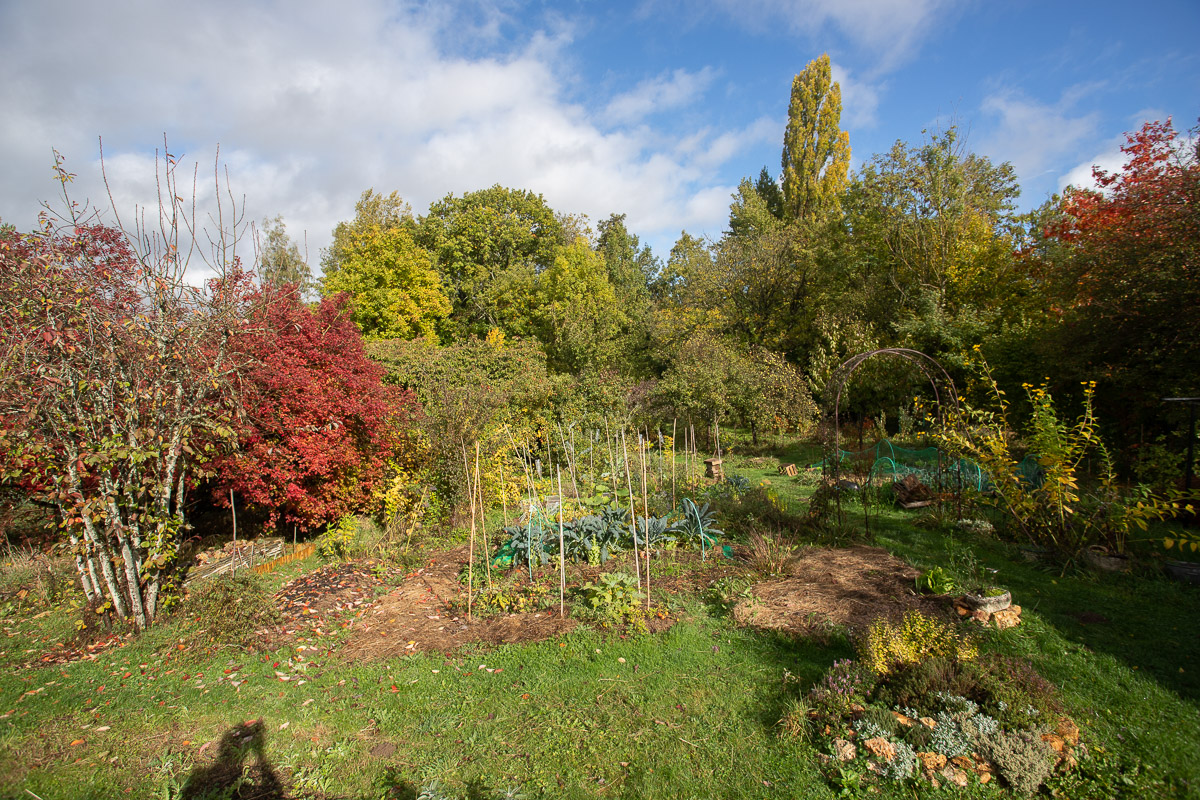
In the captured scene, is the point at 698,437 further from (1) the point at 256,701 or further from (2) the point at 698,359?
(1) the point at 256,701

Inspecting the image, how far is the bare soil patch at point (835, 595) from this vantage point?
4.67 metres

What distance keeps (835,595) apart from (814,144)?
26.2 metres

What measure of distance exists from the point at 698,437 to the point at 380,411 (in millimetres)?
10045

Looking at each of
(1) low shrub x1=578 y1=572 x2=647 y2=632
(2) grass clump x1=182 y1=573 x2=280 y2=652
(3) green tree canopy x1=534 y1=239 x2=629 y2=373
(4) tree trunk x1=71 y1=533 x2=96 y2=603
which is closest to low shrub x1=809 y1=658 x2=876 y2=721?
(1) low shrub x1=578 y1=572 x2=647 y2=632

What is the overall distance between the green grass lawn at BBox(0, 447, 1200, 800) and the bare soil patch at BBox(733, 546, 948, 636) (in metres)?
0.24

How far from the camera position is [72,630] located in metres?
4.98

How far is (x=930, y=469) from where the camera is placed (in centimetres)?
960

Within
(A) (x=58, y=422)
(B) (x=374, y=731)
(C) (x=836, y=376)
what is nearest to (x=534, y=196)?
(C) (x=836, y=376)

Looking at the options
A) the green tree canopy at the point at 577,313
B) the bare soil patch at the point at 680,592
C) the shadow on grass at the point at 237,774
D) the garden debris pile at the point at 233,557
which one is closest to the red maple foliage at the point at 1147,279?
the bare soil patch at the point at 680,592

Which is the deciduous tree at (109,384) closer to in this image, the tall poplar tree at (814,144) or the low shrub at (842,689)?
the low shrub at (842,689)

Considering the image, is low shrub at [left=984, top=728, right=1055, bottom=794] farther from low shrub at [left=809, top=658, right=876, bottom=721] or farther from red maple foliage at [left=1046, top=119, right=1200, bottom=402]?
red maple foliage at [left=1046, top=119, right=1200, bottom=402]

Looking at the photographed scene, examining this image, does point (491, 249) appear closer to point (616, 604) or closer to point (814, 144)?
point (814, 144)

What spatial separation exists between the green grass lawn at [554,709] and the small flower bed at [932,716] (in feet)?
0.37

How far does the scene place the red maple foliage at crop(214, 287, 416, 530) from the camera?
6152 millimetres
